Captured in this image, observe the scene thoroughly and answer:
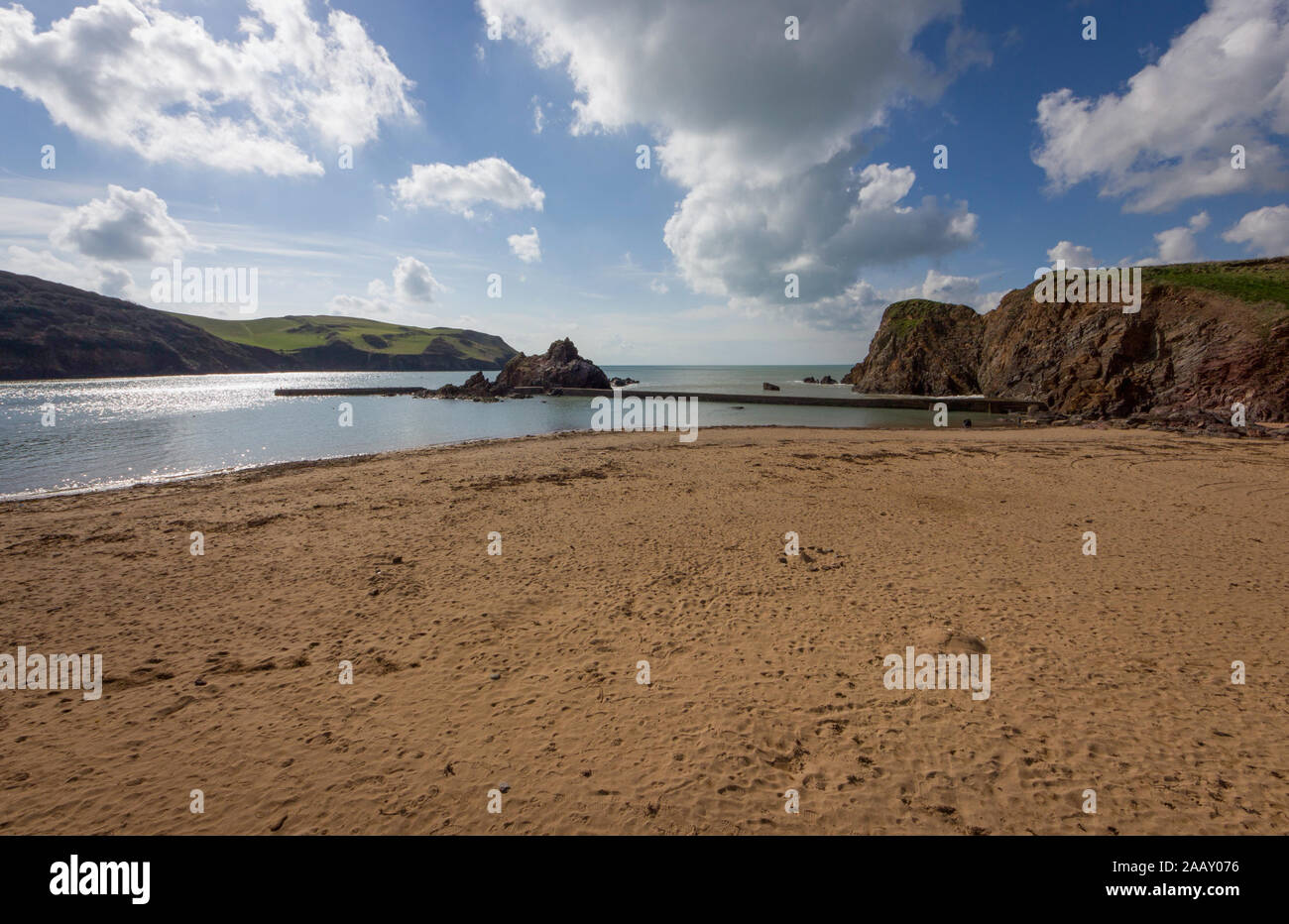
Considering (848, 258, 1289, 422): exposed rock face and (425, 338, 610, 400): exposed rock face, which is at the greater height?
(425, 338, 610, 400): exposed rock face

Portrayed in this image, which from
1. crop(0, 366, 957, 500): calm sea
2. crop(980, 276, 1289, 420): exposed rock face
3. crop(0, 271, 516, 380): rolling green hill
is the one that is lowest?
crop(0, 366, 957, 500): calm sea

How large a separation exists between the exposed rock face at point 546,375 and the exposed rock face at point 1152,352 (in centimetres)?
5669

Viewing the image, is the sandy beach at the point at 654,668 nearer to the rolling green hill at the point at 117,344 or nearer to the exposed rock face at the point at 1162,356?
the exposed rock face at the point at 1162,356

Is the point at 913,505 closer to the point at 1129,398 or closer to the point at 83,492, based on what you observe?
the point at 83,492

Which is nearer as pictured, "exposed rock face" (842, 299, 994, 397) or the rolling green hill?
"exposed rock face" (842, 299, 994, 397)

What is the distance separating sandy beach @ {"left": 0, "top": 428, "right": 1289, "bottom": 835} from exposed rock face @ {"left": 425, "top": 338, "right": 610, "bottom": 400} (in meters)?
67.6

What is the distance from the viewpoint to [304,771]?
4902 millimetres

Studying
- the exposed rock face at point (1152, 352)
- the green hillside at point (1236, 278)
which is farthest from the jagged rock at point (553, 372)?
the green hillside at point (1236, 278)

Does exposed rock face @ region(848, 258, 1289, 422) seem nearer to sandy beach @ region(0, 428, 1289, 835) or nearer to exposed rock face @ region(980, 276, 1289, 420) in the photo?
exposed rock face @ region(980, 276, 1289, 420)

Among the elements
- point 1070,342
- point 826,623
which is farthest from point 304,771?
point 1070,342

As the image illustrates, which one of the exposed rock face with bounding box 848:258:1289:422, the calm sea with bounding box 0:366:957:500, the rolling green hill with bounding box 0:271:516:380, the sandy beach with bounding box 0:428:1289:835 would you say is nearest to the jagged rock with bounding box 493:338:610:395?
the calm sea with bounding box 0:366:957:500

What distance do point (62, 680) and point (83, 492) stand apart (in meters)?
17.1

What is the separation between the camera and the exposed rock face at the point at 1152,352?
31.2 meters

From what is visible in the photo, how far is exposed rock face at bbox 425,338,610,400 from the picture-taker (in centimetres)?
7991
